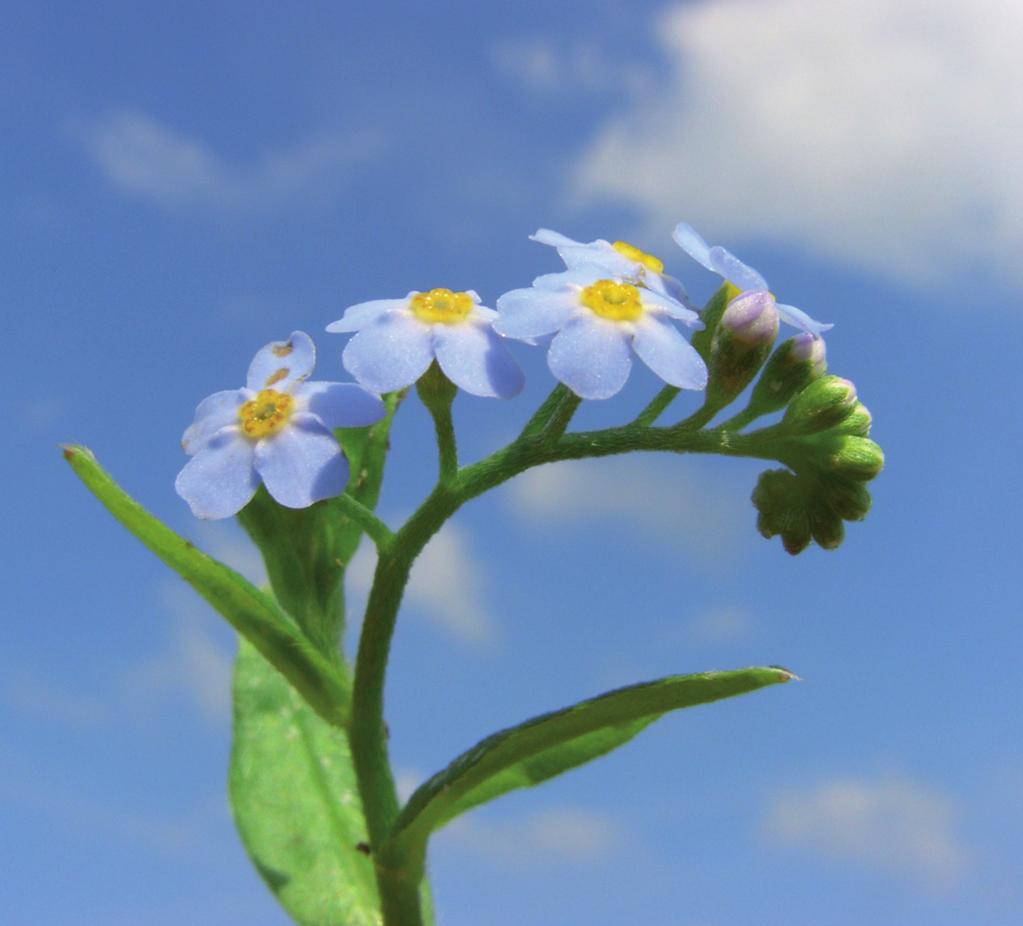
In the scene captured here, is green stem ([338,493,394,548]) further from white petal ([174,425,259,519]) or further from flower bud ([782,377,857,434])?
flower bud ([782,377,857,434])

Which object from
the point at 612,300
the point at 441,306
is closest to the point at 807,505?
the point at 612,300

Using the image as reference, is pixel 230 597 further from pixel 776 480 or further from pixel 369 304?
pixel 776 480

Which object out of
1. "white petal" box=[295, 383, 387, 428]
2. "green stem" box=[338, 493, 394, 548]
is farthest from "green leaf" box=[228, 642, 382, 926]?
"white petal" box=[295, 383, 387, 428]

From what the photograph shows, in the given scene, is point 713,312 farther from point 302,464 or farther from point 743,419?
point 302,464

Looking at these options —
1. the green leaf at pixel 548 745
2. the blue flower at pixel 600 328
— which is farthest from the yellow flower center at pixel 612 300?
the green leaf at pixel 548 745

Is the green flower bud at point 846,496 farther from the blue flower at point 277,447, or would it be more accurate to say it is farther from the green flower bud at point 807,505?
the blue flower at point 277,447
